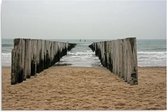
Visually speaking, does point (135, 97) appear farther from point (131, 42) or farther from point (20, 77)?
point (20, 77)

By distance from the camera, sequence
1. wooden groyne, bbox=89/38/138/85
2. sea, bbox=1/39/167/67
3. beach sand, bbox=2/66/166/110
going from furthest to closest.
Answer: sea, bbox=1/39/167/67 → wooden groyne, bbox=89/38/138/85 → beach sand, bbox=2/66/166/110

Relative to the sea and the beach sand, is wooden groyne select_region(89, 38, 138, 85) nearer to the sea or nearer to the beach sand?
the beach sand

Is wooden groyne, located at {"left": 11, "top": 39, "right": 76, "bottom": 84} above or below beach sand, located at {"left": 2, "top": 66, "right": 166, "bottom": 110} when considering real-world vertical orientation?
above

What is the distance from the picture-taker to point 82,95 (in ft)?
17.1

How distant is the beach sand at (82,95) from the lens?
4.62 metres

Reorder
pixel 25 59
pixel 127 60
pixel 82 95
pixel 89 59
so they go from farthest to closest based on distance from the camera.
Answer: pixel 89 59
pixel 25 59
pixel 127 60
pixel 82 95

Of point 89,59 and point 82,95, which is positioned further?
point 89,59

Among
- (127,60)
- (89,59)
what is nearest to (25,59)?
(127,60)

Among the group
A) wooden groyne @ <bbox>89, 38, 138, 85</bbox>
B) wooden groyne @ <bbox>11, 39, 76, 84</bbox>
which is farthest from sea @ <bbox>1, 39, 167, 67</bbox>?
wooden groyne @ <bbox>89, 38, 138, 85</bbox>

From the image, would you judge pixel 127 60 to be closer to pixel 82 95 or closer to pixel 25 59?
pixel 82 95

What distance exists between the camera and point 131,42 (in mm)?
5789

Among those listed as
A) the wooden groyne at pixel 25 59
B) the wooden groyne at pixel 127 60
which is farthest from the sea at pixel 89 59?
the wooden groyne at pixel 127 60

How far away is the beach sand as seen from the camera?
462 cm

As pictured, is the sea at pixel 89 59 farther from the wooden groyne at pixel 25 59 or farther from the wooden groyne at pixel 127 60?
the wooden groyne at pixel 127 60
